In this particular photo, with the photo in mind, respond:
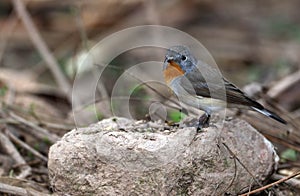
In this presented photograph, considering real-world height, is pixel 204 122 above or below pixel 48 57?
below

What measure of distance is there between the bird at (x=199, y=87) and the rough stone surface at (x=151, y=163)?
0.33 meters

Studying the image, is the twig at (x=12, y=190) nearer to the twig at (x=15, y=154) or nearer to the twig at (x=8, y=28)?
the twig at (x=15, y=154)

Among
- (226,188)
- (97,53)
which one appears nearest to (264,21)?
(97,53)

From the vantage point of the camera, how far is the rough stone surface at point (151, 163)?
329 centimetres

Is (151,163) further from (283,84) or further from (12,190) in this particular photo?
(283,84)

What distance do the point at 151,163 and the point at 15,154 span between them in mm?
1464

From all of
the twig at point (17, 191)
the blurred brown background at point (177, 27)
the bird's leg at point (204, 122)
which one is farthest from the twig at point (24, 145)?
the blurred brown background at point (177, 27)

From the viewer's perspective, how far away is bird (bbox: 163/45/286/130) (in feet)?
12.9

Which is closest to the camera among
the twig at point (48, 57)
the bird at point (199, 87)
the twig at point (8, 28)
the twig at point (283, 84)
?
the bird at point (199, 87)

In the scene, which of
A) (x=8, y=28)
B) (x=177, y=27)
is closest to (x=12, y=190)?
(x=8, y=28)

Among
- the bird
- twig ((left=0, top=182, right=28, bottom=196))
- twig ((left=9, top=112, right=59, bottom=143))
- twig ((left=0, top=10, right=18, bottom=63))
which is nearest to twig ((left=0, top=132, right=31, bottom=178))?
twig ((left=9, top=112, right=59, bottom=143))

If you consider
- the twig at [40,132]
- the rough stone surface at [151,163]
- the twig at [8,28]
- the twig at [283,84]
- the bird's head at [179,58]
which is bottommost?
the rough stone surface at [151,163]

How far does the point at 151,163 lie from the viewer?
10.8 feet

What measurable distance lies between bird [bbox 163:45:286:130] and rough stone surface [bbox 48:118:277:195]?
334 millimetres
